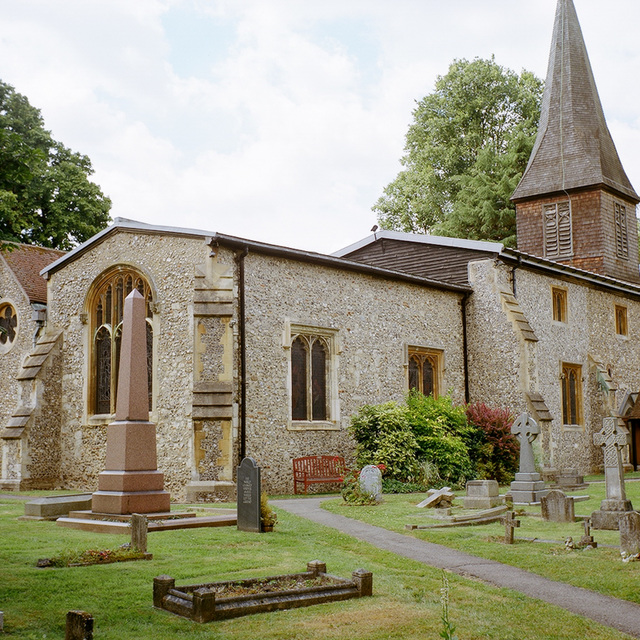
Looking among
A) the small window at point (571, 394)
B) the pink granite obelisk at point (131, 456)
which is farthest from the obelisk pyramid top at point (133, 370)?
the small window at point (571, 394)

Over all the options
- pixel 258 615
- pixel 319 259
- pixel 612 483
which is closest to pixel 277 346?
pixel 319 259

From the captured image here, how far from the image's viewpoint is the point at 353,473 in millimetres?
17188

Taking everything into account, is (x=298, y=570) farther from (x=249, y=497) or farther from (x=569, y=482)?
(x=569, y=482)

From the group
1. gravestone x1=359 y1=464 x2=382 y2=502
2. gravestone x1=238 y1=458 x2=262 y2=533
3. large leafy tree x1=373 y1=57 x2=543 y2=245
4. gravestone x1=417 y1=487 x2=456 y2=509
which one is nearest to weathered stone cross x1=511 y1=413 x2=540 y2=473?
gravestone x1=417 y1=487 x2=456 y2=509

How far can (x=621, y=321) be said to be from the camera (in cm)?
2914

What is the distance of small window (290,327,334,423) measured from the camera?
61.9ft

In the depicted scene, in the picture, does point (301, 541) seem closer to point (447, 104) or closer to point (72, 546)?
point (72, 546)

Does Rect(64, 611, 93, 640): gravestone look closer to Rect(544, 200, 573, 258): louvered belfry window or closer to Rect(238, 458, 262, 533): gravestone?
Rect(238, 458, 262, 533): gravestone

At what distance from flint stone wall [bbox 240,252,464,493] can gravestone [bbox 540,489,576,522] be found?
6844 mm

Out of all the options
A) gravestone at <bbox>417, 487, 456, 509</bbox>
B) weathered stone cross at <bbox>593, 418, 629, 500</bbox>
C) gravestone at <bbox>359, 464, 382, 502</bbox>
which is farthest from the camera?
gravestone at <bbox>359, 464, 382, 502</bbox>

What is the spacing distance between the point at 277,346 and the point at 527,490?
633cm

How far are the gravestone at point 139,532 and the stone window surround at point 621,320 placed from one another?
23.3m

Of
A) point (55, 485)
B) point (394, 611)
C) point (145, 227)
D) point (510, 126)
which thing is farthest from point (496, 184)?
point (394, 611)

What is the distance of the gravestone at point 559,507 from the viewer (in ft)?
40.8
